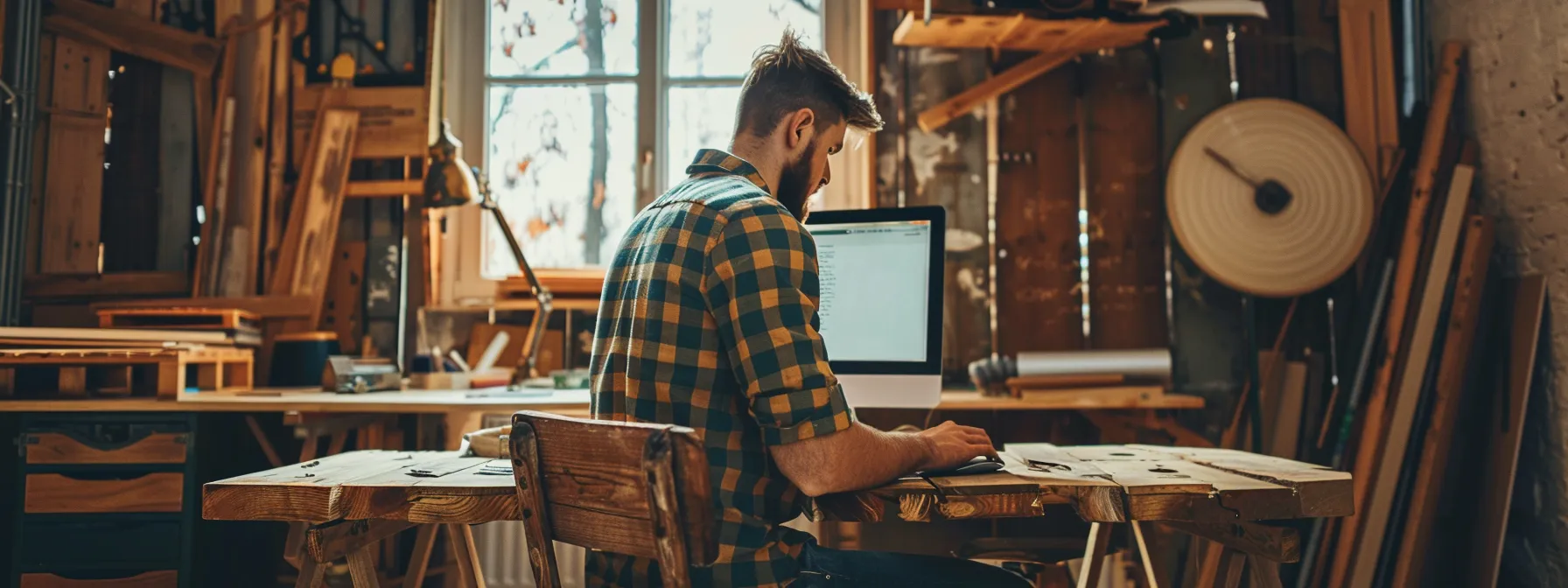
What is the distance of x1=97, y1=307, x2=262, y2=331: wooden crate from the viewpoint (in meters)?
3.06

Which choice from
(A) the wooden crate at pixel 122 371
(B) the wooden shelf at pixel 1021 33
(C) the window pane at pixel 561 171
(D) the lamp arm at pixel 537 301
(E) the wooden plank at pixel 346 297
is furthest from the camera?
(C) the window pane at pixel 561 171

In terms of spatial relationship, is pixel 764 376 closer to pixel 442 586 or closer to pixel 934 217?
pixel 934 217

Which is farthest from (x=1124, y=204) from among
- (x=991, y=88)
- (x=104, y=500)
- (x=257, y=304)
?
(x=104, y=500)

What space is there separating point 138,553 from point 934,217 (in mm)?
2268

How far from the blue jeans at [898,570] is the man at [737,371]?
0.16 metres

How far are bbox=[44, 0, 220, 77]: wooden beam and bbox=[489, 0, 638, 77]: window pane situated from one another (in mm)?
968

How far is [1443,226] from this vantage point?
2.79 m

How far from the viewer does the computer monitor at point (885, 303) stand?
2.21m

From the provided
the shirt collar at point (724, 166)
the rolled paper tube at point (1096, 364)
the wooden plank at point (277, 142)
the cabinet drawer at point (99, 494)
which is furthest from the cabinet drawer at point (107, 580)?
the rolled paper tube at point (1096, 364)

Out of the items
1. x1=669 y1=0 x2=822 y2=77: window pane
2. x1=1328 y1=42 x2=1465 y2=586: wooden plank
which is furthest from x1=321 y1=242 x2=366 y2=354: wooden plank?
x1=1328 y1=42 x2=1465 y2=586: wooden plank

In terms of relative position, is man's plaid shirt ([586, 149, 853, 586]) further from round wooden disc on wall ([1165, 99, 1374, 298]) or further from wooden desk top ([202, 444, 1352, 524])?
round wooden disc on wall ([1165, 99, 1374, 298])

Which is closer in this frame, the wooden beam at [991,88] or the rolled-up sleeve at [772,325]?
the rolled-up sleeve at [772,325]

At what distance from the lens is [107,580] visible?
2.66m

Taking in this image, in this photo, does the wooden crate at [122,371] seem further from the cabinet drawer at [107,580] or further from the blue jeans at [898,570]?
the blue jeans at [898,570]
